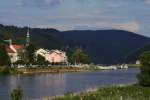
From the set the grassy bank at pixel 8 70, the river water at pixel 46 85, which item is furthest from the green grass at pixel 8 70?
the river water at pixel 46 85

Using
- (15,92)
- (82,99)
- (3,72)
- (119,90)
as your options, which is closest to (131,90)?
(119,90)

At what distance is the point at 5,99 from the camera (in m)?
76.8

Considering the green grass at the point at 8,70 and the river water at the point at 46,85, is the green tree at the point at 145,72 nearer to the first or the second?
the river water at the point at 46,85

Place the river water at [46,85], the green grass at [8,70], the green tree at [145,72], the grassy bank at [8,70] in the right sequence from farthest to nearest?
the grassy bank at [8,70]
the green grass at [8,70]
the river water at [46,85]
the green tree at [145,72]

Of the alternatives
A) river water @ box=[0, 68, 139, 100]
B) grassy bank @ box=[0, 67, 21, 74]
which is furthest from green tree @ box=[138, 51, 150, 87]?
grassy bank @ box=[0, 67, 21, 74]

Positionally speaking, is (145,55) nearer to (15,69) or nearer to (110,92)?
(110,92)

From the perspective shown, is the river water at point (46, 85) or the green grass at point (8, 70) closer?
the river water at point (46, 85)

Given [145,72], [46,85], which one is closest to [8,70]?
[46,85]

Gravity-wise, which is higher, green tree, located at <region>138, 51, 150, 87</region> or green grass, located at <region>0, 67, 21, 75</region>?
green grass, located at <region>0, 67, 21, 75</region>

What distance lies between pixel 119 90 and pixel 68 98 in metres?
11.9

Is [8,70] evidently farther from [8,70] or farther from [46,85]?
[46,85]

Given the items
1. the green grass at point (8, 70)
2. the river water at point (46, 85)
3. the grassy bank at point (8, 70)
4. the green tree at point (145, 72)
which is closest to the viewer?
the green tree at point (145, 72)

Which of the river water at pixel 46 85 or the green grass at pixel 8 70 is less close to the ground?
the green grass at pixel 8 70

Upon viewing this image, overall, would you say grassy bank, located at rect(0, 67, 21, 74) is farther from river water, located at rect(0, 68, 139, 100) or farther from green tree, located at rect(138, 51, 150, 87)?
green tree, located at rect(138, 51, 150, 87)
